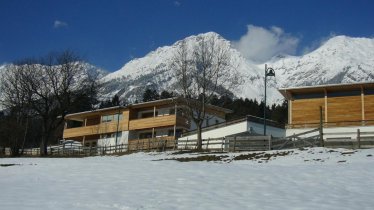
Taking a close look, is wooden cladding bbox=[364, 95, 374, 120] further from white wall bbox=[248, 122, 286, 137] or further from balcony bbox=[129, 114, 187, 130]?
balcony bbox=[129, 114, 187, 130]

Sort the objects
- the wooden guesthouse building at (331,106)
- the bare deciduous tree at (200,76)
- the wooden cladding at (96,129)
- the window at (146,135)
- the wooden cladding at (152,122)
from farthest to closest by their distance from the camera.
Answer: the wooden cladding at (96,129), the window at (146,135), the wooden cladding at (152,122), the wooden guesthouse building at (331,106), the bare deciduous tree at (200,76)

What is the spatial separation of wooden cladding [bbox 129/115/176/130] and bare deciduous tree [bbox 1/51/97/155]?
328 inches

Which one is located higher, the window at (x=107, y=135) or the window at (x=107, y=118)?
the window at (x=107, y=118)

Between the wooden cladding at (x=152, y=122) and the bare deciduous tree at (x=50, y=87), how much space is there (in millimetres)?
8319

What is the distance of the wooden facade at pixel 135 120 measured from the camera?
2454 inches

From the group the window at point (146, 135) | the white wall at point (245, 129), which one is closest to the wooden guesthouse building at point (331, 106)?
the white wall at point (245, 129)

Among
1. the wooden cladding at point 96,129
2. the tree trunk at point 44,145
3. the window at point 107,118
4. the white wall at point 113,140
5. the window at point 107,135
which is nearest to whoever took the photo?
the tree trunk at point 44,145

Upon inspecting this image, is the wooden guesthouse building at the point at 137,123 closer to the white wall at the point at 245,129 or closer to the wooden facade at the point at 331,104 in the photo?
the white wall at the point at 245,129

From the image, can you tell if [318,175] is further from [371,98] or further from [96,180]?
[371,98]

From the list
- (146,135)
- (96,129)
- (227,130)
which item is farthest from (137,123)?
(227,130)

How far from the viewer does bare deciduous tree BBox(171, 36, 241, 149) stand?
47625 mm

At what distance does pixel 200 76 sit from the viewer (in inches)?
1949

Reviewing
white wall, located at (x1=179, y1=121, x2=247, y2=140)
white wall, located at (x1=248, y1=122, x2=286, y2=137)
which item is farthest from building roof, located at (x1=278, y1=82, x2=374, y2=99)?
white wall, located at (x1=179, y1=121, x2=247, y2=140)

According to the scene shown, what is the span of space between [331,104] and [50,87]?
3116 centimetres
